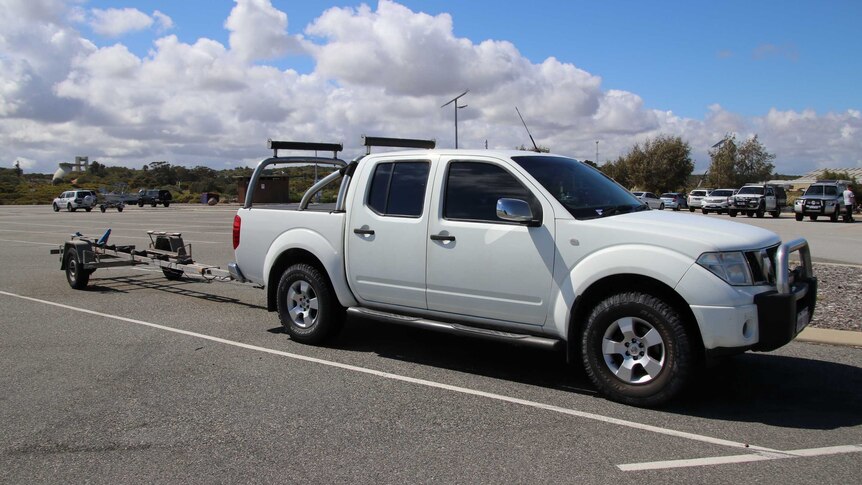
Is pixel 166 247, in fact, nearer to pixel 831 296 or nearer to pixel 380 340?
pixel 380 340

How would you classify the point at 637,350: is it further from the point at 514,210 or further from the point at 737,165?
the point at 737,165

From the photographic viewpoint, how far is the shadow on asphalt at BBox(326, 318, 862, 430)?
4887 millimetres

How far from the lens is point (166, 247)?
34.3 feet

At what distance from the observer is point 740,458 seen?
4070 mm

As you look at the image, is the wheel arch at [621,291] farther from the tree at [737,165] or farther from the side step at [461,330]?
the tree at [737,165]

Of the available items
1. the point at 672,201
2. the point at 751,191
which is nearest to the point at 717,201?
the point at 751,191

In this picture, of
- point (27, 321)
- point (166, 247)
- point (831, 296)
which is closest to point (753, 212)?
point (831, 296)

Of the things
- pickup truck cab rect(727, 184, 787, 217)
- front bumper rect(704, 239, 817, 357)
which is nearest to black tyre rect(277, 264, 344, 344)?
front bumper rect(704, 239, 817, 357)

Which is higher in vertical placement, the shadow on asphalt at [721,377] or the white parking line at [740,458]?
the shadow on asphalt at [721,377]

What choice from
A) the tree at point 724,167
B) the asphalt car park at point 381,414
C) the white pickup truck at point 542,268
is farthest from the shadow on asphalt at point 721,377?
the tree at point 724,167

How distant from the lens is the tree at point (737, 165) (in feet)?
248

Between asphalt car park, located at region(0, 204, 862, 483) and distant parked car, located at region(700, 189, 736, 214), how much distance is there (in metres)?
37.7

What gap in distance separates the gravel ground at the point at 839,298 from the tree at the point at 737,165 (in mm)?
70455

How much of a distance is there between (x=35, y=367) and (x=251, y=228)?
97.2 inches
